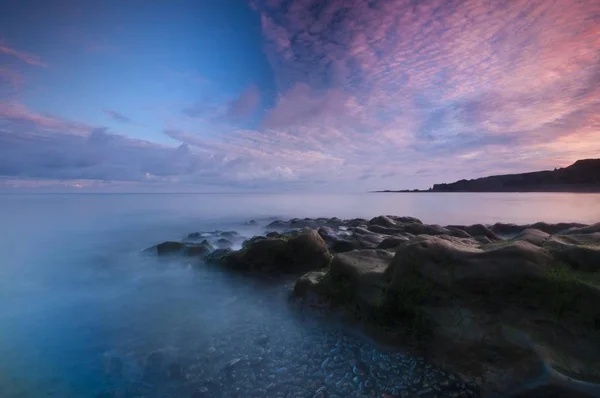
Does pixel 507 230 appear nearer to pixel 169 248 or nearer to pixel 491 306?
pixel 491 306

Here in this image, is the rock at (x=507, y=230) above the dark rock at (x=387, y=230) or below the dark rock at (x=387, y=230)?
below

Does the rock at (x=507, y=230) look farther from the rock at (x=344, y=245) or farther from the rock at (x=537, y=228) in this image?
the rock at (x=344, y=245)

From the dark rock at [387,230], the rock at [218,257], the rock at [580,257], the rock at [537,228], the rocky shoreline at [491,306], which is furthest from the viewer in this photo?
the rock at [537,228]

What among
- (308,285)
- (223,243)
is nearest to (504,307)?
(308,285)

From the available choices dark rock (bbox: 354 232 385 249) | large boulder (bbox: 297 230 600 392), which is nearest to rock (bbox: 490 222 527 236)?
dark rock (bbox: 354 232 385 249)

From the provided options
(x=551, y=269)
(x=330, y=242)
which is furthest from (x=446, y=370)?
(x=330, y=242)

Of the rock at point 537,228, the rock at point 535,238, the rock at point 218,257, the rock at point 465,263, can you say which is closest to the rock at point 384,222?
the rock at point 537,228

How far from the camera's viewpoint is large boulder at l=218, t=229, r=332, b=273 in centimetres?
1434

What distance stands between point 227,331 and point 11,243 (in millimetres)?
33760

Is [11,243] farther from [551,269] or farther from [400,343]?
[551,269]

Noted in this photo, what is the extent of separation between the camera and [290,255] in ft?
47.2

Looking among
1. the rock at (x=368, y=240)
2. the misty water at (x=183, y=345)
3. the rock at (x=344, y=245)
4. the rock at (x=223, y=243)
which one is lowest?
the misty water at (x=183, y=345)

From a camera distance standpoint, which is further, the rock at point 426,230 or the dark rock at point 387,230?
the dark rock at point 387,230

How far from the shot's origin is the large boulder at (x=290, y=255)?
47.0 ft
